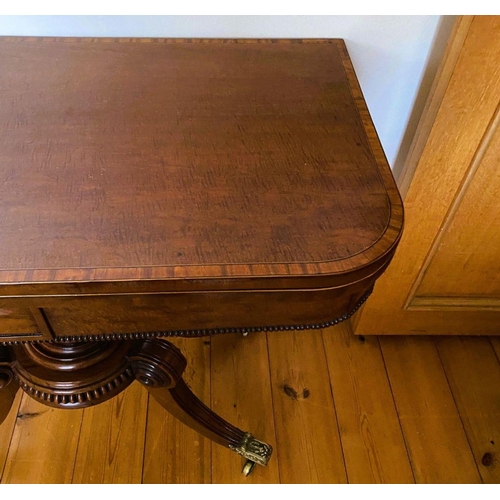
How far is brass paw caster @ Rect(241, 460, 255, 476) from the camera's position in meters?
1.04

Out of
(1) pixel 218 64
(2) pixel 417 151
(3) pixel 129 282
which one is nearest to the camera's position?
(3) pixel 129 282

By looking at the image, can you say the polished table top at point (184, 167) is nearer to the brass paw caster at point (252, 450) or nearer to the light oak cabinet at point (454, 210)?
the light oak cabinet at point (454, 210)

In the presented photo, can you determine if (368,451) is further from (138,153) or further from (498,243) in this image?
(138,153)

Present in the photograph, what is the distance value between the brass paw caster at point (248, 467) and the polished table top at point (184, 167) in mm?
662

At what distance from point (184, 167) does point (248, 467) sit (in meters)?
0.71

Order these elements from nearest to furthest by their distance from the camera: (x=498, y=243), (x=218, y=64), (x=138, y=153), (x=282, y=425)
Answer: (x=138, y=153) < (x=218, y=64) < (x=498, y=243) < (x=282, y=425)

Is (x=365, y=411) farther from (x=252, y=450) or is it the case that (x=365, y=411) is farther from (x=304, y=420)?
(x=252, y=450)

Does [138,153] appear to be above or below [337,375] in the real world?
above

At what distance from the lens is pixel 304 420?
1.13 metres

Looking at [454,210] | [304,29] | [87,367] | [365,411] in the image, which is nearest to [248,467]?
[365,411]

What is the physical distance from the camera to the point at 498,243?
1013 mm

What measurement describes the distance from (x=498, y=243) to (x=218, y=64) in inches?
26.2
